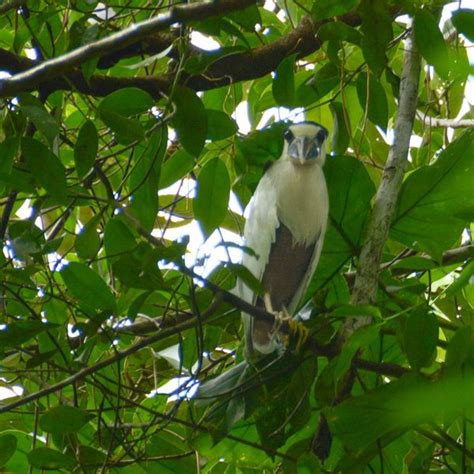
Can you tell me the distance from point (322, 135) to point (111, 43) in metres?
1.56

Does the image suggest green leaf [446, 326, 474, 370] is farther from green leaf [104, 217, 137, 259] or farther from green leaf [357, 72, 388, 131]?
green leaf [357, 72, 388, 131]

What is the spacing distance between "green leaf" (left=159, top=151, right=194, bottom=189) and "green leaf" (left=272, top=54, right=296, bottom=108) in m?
0.27

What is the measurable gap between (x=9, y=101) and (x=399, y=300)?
923 millimetres

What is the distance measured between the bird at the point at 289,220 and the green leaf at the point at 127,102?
81 centimetres

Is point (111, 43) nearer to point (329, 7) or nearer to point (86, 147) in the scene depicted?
point (86, 147)

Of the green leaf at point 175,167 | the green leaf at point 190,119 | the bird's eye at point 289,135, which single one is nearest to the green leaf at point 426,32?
the green leaf at point 190,119

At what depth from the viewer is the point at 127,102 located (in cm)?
156

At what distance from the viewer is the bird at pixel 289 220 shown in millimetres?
2410

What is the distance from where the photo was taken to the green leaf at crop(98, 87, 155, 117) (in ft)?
5.07

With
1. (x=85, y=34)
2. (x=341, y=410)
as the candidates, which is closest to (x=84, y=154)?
(x=85, y=34)

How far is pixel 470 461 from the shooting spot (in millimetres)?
1550

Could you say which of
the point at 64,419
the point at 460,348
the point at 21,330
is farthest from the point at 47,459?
the point at 460,348

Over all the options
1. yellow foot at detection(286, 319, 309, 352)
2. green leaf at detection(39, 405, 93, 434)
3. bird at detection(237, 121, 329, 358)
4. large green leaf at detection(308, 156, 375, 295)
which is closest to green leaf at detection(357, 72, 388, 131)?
large green leaf at detection(308, 156, 375, 295)

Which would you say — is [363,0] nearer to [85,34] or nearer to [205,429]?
[85,34]
